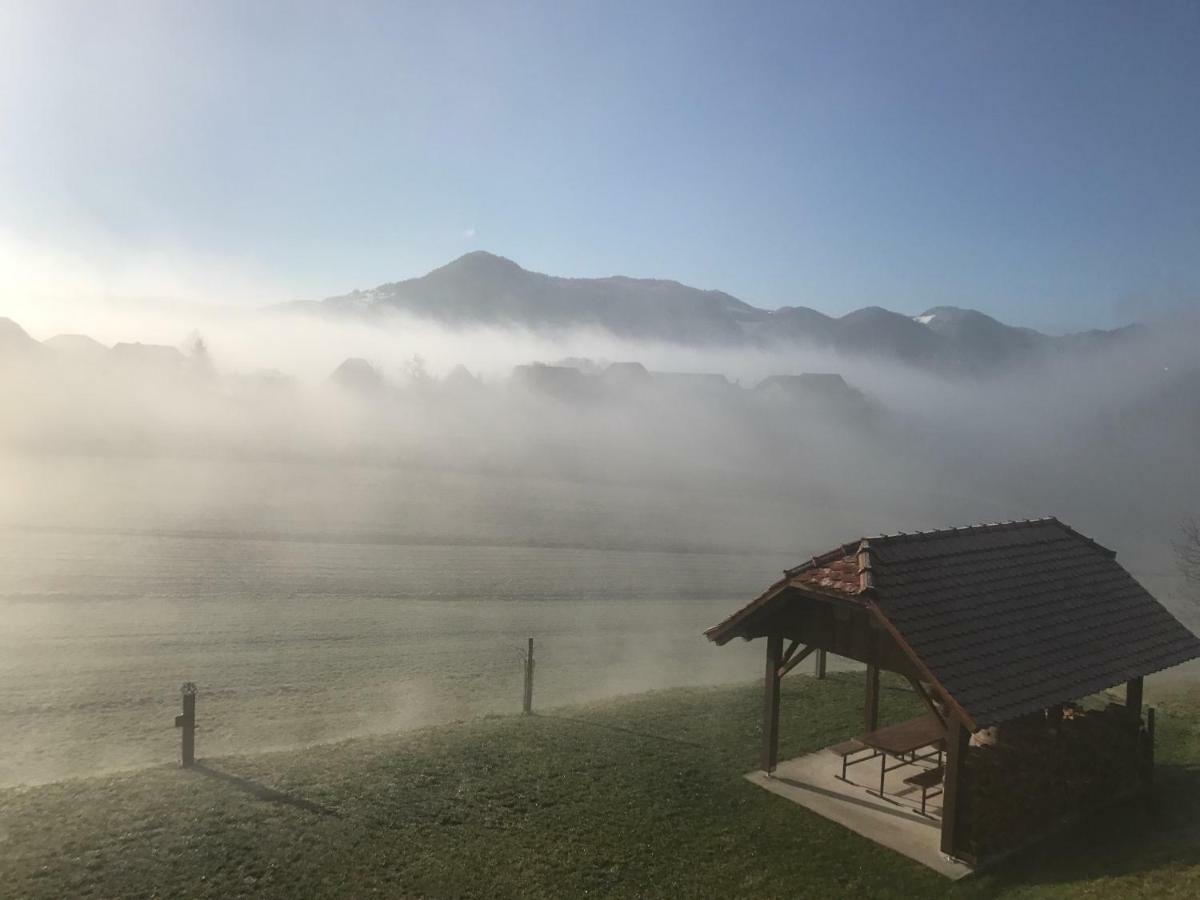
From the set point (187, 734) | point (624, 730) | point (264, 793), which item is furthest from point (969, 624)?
point (187, 734)

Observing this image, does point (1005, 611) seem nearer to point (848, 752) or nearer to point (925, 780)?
point (925, 780)

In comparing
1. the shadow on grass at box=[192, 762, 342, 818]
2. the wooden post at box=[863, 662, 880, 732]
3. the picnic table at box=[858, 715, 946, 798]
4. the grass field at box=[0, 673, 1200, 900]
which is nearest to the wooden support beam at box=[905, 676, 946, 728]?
the picnic table at box=[858, 715, 946, 798]

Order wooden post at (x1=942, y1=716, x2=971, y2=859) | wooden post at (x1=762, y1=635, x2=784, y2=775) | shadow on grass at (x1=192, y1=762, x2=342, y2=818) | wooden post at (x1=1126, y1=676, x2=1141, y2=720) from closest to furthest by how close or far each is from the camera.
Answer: wooden post at (x1=942, y1=716, x2=971, y2=859) < shadow on grass at (x1=192, y1=762, x2=342, y2=818) < wooden post at (x1=762, y1=635, x2=784, y2=775) < wooden post at (x1=1126, y1=676, x2=1141, y2=720)

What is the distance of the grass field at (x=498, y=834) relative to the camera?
10117 millimetres

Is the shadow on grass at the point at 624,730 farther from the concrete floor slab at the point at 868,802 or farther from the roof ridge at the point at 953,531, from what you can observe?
the roof ridge at the point at 953,531

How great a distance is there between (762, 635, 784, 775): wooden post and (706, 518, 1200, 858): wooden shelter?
0.07ft

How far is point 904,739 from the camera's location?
1314 cm

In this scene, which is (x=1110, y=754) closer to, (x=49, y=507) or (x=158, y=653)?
(x=158, y=653)

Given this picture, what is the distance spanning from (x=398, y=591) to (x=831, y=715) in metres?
22.8

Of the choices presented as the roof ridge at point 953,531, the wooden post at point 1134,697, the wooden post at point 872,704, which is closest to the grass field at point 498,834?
the wooden post at point 1134,697

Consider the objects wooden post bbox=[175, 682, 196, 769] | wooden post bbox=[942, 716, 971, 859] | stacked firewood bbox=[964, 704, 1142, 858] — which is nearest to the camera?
wooden post bbox=[942, 716, 971, 859]

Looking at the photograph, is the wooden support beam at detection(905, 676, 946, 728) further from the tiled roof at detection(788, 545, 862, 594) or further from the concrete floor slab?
the concrete floor slab

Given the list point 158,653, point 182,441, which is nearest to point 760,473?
point 182,441

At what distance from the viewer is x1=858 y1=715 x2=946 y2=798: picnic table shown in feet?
41.4
